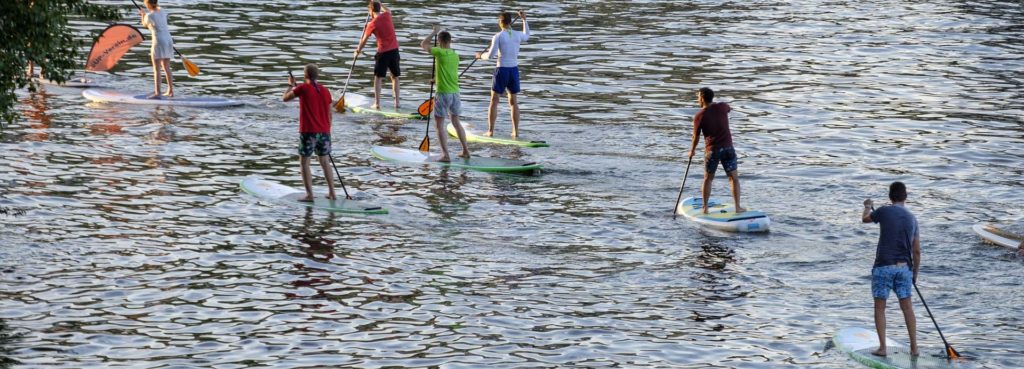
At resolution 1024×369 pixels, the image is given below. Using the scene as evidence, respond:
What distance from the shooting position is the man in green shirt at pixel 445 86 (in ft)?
69.5

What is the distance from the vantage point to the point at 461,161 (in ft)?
69.9

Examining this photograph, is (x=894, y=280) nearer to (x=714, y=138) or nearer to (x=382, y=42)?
(x=714, y=138)

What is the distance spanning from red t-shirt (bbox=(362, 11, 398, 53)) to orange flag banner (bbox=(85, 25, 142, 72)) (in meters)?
4.96

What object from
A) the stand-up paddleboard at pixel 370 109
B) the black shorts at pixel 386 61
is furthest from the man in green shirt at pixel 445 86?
the stand-up paddleboard at pixel 370 109

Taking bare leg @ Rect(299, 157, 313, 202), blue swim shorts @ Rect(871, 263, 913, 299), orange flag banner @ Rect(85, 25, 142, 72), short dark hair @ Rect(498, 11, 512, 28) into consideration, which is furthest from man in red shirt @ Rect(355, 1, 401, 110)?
blue swim shorts @ Rect(871, 263, 913, 299)

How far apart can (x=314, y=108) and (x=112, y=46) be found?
10.2 meters

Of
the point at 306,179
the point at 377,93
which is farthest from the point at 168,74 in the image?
the point at 306,179

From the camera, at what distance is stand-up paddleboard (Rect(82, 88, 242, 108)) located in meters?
25.4

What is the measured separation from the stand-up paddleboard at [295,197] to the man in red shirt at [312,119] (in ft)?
0.71

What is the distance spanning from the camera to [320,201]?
1828 centimetres

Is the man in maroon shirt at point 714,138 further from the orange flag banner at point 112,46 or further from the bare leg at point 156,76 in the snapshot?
the orange flag banner at point 112,46

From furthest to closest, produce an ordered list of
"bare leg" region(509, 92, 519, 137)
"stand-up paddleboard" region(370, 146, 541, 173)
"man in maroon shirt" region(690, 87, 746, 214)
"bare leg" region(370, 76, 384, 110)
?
"bare leg" region(370, 76, 384, 110) < "bare leg" region(509, 92, 519, 137) < "stand-up paddleboard" region(370, 146, 541, 173) < "man in maroon shirt" region(690, 87, 746, 214)

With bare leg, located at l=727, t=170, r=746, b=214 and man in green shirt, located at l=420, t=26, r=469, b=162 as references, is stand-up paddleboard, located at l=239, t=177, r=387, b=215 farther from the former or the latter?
bare leg, located at l=727, t=170, r=746, b=214

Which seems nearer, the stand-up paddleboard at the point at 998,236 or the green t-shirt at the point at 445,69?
the stand-up paddleboard at the point at 998,236
